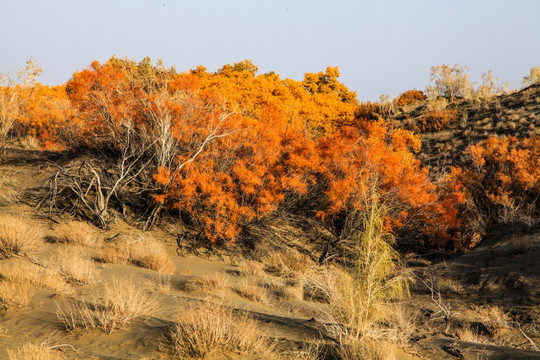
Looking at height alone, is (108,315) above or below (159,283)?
above

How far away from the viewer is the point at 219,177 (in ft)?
66.6

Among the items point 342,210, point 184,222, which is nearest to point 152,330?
point 184,222

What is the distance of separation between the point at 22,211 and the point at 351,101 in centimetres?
3959

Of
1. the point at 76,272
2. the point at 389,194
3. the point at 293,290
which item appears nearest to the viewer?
the point at 76,272

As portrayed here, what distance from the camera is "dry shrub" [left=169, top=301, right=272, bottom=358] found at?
6.30m

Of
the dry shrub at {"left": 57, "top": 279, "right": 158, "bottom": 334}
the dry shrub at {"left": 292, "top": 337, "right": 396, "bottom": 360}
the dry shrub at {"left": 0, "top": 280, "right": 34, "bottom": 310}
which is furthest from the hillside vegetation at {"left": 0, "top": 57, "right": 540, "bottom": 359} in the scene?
the dry shrub at {"left": 292, "top": 337, "right": 396, "bottom": 360}

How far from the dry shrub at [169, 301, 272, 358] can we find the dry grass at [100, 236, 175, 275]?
26.2 feet

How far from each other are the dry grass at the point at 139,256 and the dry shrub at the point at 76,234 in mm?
889

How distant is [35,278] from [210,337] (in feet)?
16.9

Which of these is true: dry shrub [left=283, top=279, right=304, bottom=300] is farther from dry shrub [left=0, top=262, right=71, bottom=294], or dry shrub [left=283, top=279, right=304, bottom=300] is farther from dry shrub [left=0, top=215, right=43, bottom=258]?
dry shrub [left=0, top=215, right=43, bottom=258]

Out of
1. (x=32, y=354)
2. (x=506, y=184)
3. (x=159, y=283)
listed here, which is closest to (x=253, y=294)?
(x=159, y=283)

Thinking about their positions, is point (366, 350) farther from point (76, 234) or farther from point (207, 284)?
point (76, 234)

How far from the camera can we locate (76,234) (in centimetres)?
1614

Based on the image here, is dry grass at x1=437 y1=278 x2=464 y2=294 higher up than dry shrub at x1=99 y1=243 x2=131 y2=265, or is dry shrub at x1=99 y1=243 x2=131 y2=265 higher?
dry shrub at x1=99 y1=243 x2=131 y2=265
